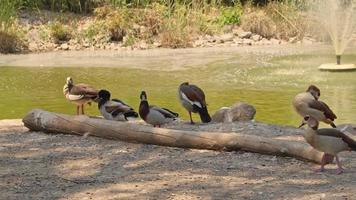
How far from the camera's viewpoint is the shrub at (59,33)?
2166cm

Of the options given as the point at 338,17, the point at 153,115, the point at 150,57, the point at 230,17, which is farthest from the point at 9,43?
the point at 153,115

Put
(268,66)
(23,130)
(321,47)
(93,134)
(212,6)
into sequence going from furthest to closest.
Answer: (212,6) → (321,47) → (268,66) → (23,130) → (93,134)

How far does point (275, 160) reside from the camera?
668 centimetres

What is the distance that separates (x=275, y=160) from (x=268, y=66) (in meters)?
9.52

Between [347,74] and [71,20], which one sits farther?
[71,20]

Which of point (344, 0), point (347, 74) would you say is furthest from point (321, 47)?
point (347, 74)

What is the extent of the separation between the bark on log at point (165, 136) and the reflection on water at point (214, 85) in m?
2.63

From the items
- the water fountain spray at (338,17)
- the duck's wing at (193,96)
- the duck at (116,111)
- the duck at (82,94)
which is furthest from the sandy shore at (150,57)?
the duck at (116,111)

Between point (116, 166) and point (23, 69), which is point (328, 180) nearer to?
point (116, 166)

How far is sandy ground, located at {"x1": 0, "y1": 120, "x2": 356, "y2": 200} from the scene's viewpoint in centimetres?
566

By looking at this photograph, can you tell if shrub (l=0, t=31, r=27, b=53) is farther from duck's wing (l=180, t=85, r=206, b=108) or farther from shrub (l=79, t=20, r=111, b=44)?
duck's wing (l=180, t=85, r=206, b=108)

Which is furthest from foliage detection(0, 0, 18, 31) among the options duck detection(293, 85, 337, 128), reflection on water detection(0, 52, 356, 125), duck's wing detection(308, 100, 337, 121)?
duck's wing detection(308, 100, 337, 121)

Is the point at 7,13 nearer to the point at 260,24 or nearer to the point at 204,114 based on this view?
the point at 260,24

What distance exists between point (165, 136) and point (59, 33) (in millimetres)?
15017
